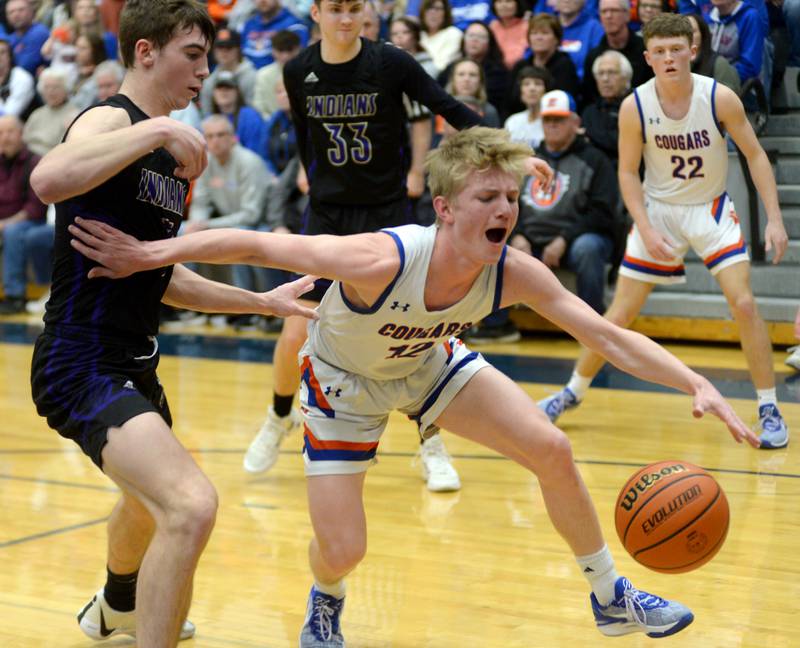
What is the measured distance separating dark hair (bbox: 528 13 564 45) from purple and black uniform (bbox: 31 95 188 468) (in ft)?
24.6

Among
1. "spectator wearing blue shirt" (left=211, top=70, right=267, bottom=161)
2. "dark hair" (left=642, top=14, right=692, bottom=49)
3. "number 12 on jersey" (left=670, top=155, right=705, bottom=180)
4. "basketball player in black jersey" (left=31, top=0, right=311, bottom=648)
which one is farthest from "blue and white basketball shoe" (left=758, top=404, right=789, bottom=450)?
"spectator wearing blue shirt" (left=211, top=70, right=267, bottom=161)

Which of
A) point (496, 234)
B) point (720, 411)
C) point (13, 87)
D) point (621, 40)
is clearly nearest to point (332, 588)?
point (496, 234)

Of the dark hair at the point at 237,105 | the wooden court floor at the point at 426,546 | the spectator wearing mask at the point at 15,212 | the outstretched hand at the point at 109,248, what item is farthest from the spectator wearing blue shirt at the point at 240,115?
the outstretched hand at the point at 109,248

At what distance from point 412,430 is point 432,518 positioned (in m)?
1.89

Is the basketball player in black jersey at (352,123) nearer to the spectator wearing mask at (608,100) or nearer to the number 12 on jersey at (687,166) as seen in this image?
the number 12 on jersey at (687,166)

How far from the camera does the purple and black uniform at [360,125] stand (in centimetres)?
591

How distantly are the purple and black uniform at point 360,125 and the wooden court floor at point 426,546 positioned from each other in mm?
1236

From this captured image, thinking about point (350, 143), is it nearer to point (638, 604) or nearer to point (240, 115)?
point (638, 604)

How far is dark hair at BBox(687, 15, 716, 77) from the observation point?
8764 mm

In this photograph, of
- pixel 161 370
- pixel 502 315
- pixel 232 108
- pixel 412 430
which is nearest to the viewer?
pixel 412 430

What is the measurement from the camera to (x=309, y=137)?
241 inches

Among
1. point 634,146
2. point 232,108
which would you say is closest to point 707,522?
point 634,146

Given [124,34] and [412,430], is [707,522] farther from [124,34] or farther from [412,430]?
[412,430]

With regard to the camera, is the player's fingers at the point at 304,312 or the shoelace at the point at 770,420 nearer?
the player's fingers at the point at 304,312
